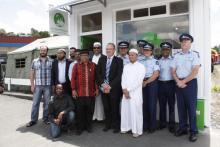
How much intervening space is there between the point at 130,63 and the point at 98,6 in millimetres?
2809

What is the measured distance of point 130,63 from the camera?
5.48 meters

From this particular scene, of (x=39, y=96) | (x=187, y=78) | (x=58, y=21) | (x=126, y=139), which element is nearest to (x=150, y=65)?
(x=187, y=78)

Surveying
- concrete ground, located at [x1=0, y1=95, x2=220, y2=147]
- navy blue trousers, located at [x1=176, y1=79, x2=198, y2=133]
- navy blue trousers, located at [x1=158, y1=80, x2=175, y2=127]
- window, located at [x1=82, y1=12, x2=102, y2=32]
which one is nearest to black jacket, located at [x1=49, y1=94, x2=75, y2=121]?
concrete ground, located at [x1=0, y1=95, x2=220, y2=147]

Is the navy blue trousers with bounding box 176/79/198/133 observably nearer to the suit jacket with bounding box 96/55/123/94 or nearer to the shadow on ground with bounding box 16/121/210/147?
the shadow on ground with bounding box 16/121/210/147

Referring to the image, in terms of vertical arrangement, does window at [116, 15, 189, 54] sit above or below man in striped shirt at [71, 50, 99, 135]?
above

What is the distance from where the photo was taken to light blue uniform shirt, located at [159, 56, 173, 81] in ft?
18.0

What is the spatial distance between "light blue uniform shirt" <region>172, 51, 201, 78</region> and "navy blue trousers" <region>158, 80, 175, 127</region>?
1.45 ft

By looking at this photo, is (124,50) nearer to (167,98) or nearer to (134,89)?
(134,89)

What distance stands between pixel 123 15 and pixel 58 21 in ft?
7.75

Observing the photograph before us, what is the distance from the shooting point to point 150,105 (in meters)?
5.55

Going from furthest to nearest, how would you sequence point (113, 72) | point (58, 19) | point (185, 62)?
point (58, 19) → point (113, 72) → point (185, 62)

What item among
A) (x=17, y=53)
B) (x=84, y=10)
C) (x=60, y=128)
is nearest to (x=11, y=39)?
(x=17, y=53)

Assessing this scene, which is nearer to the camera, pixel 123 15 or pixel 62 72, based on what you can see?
pixel 62 72

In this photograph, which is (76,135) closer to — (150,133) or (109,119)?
(109,119)
